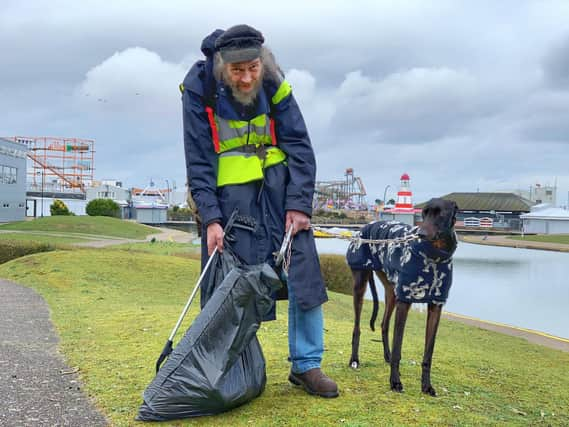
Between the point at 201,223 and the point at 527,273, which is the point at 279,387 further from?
the point at 527,273

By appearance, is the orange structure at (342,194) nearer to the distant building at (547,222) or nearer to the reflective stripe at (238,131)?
the distant building at (547,222)

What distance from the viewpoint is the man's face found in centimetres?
344

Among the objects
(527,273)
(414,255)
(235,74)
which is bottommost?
(527,273)

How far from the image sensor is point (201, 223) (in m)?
3.61

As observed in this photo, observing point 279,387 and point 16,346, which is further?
point 16,346

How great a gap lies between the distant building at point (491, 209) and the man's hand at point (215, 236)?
6300cm

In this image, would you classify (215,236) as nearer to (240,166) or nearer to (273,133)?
(240,166)

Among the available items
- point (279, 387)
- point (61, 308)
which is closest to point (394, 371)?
point (279, 387)

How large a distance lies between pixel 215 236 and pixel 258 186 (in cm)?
42

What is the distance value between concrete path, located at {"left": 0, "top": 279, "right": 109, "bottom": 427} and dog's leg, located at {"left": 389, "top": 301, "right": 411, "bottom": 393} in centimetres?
187

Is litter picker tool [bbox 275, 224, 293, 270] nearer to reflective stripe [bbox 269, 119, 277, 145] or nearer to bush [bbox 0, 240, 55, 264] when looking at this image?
reflective stripe [bbox 269, 119, 277, 145]

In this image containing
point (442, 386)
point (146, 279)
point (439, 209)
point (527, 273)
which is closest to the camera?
point (439, 209)

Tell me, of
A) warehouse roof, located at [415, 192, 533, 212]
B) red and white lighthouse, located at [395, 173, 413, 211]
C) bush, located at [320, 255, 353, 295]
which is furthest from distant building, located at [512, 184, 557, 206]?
bush, located at [320, 255, 353, 295]

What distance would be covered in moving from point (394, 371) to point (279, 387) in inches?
31.0
